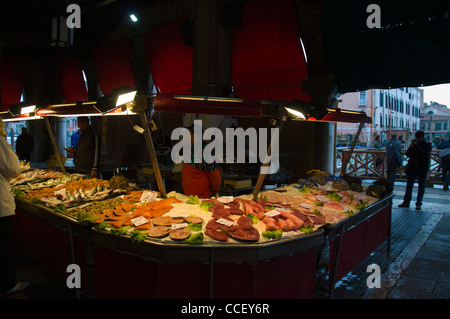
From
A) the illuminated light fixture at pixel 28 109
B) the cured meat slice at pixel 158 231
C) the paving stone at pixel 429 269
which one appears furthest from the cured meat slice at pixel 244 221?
the illuminated light fixture at pixel 28 109

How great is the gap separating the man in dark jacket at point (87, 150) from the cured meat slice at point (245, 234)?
4003mm

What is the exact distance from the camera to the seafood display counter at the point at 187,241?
108 inches

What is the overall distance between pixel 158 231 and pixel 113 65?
1279 cm

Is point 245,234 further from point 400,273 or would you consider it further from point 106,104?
point 400,273

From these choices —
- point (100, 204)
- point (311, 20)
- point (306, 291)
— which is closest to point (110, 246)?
point (100, 204)

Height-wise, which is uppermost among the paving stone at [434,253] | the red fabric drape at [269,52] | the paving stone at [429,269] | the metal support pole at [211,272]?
the red fabric drape at [269,52]

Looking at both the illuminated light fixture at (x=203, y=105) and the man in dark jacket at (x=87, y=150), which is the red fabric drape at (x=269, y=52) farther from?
the illuminated light fixture at (x=203, y=105)

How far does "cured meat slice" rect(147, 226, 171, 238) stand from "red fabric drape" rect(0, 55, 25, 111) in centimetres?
1714

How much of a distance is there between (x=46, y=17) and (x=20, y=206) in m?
12.4

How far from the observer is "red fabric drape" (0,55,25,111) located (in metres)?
16.2

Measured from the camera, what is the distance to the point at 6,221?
3918 mm

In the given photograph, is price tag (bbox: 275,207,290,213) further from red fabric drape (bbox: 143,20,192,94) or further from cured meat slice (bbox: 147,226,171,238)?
red fabric drape (bbox: 143,20,192,94)

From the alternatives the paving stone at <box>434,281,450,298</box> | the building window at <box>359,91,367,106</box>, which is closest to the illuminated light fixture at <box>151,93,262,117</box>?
the paving stone at <box>434,281,450,298</box>

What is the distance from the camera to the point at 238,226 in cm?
317
